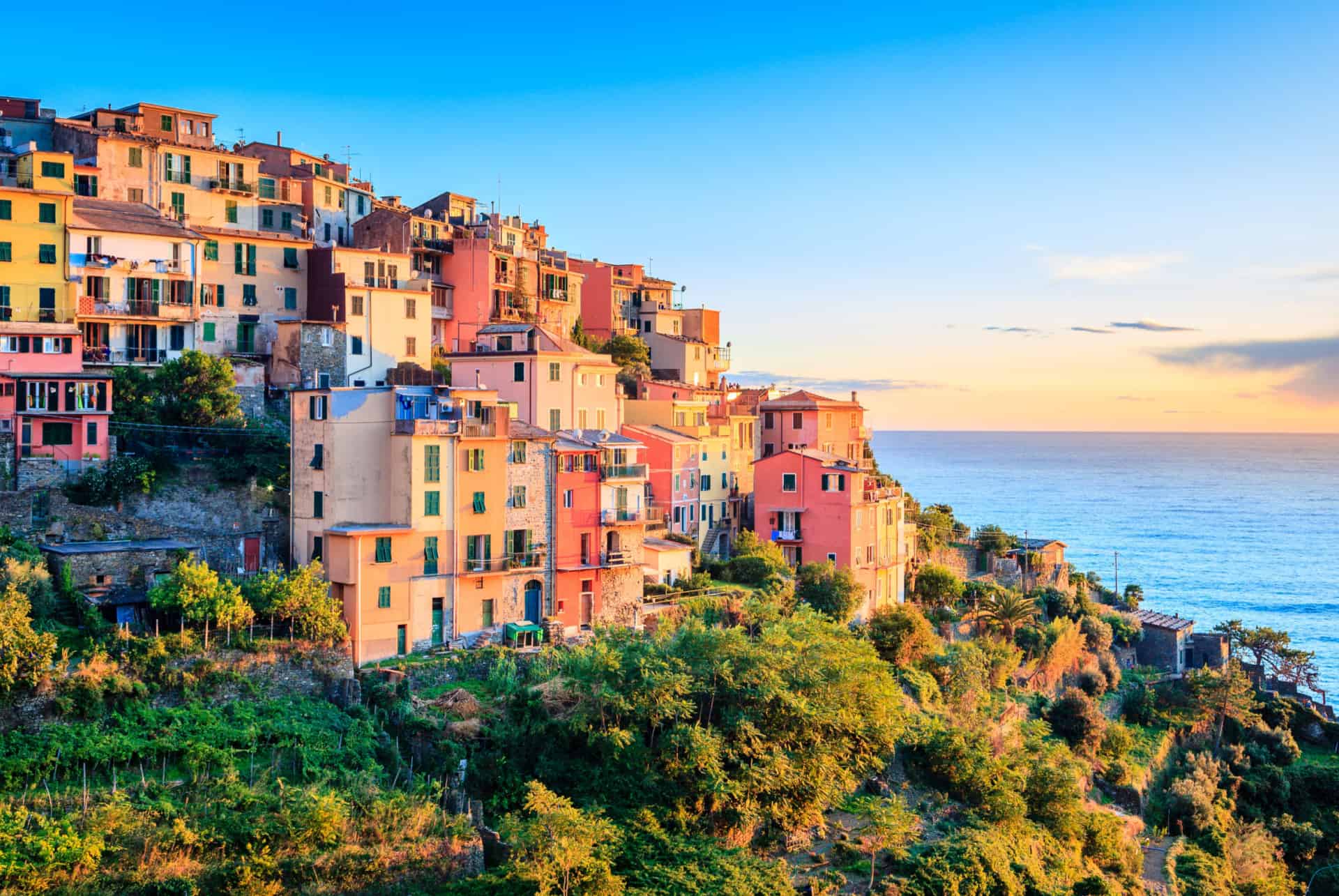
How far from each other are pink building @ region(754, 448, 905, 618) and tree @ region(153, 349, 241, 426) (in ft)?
73.4

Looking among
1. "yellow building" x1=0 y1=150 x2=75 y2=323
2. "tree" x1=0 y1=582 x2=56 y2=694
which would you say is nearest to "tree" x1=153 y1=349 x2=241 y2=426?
"yellow building" x1=0 y1=150 x2=75 y2=323

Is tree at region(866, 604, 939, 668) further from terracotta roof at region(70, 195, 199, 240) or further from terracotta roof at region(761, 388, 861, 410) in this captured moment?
terracotta roof at region(70, 195, 199, 240)

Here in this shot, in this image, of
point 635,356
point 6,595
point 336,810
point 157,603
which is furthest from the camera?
point 635,356

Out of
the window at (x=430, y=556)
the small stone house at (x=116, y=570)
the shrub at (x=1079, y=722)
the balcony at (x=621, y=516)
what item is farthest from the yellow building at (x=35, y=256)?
the shrub at (x=1079, y=722)

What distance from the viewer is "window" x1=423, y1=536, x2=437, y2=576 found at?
35.6 meters

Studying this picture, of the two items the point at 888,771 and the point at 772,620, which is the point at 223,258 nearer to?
the point at 772,620

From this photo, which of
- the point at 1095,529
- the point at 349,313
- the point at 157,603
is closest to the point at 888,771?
the point at 157,603

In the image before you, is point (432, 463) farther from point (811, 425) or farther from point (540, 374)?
point (811, 425)

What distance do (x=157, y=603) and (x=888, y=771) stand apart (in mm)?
21074

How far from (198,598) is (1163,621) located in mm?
49408

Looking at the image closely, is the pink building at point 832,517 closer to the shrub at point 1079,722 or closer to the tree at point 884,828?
the shrub at point 1079,722

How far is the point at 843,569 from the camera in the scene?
158 ft

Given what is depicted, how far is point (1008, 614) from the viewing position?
174ft

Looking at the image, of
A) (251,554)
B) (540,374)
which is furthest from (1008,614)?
(251,554)
